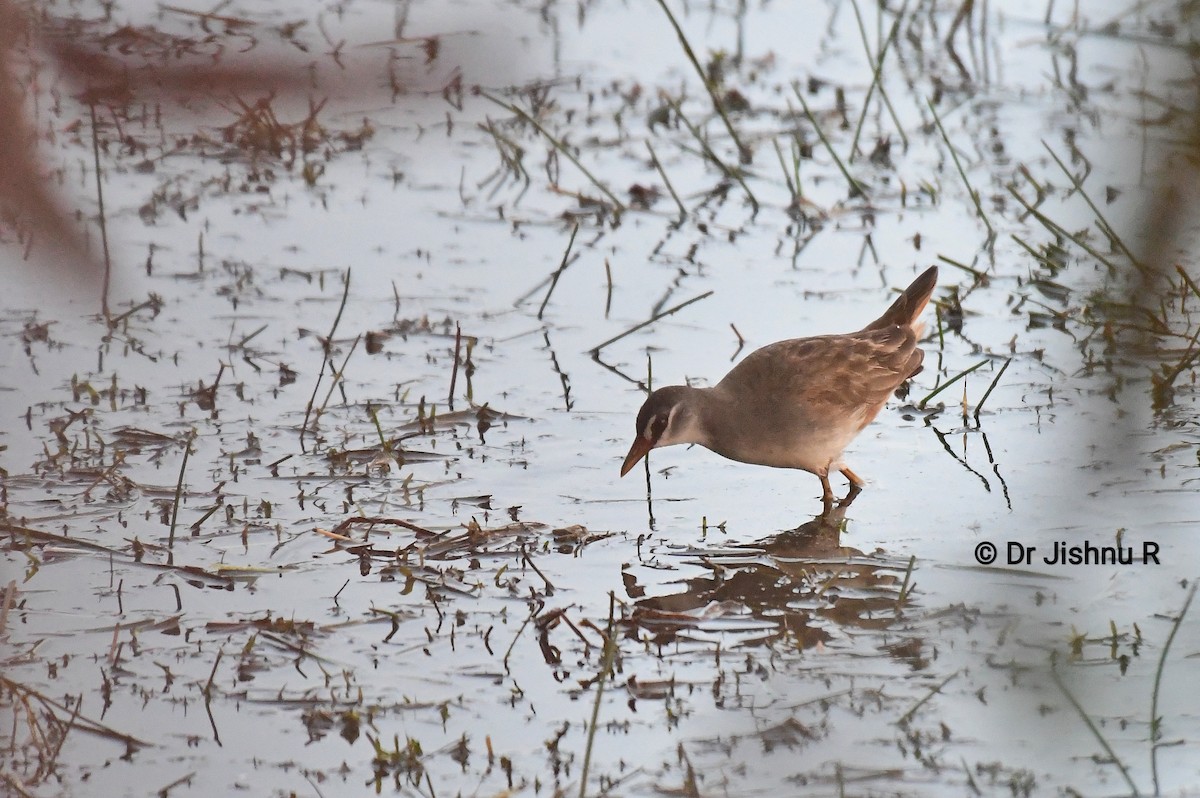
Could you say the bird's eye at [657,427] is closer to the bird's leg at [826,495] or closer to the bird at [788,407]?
the bird at [788,407]

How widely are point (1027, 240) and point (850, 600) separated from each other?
4140 mm

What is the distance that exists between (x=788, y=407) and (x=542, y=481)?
95 centimetres

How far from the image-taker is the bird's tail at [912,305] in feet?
20.4

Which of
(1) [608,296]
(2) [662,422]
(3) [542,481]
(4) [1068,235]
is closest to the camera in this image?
(4) [1068,235]

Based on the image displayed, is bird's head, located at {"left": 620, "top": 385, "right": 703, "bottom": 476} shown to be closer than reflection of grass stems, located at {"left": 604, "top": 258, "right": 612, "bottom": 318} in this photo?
Yes

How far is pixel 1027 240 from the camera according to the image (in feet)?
26.6

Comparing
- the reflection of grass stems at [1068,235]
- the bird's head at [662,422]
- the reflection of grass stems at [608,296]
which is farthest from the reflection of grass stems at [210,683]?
the reflection of grass stems at [608,296]

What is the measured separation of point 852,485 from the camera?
569cm

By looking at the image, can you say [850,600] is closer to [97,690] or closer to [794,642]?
[794,642]

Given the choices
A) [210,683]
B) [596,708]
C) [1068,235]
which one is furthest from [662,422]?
[596,708]

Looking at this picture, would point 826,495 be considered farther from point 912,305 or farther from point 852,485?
point 912,305

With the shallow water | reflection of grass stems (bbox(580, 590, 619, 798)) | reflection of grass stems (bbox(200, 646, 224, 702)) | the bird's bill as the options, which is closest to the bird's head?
the bird's bill

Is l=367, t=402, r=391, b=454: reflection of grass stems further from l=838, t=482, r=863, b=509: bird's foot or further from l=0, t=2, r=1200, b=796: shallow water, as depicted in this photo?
l=838, t=482, r=863, b=509: bird's foot

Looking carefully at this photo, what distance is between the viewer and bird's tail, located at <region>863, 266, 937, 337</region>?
20.4 feet
